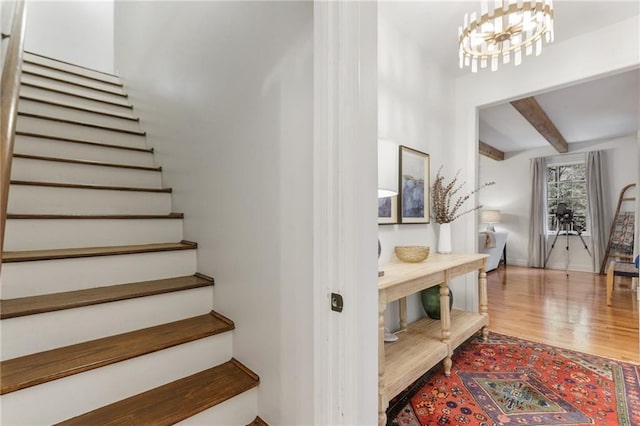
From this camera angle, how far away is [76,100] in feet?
9.09

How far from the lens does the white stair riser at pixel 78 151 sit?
6.55ft

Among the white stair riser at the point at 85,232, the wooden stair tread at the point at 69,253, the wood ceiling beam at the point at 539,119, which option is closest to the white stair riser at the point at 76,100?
the white stair riser at the point at 85,232

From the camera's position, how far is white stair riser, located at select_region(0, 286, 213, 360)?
3.63 ft

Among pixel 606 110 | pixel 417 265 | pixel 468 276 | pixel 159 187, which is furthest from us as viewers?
pixel 606 110

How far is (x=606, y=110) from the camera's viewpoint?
4340mm

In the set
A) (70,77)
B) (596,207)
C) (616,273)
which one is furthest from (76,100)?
(596,207)

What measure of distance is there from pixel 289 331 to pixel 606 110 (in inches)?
224

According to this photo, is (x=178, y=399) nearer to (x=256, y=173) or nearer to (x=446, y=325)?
(x=256, y=173)

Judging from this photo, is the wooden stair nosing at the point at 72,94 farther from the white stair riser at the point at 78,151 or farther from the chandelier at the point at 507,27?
the chandelier at the point at 507,27

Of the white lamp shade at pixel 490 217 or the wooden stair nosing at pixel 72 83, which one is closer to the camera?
the wooden stair nosing at pixel 72 83

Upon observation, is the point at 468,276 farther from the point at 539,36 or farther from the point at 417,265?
the point at 539,36

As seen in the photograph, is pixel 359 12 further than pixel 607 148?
No

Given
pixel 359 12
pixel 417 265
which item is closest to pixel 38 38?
pixel 359 12

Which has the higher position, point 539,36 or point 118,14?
point 118,14
